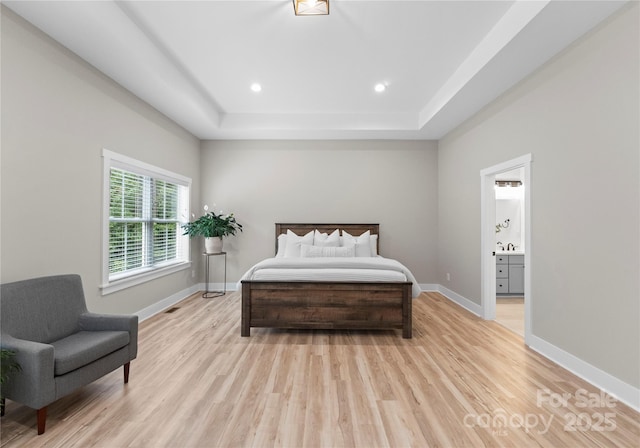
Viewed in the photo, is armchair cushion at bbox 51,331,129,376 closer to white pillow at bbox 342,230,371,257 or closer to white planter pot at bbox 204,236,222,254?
white planter pot at bbox 204,236,222,254

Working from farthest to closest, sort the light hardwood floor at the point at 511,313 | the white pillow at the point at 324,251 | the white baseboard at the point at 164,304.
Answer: the white pillow at the point at 324,251 → the white baseboard at the point at 164,304 → the light hardwood floor at the point at 511,313

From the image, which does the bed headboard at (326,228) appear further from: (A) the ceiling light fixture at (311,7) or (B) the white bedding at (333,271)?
(A) the ceiling light fixture at (311,7)

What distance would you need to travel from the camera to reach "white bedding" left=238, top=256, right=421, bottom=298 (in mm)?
3449

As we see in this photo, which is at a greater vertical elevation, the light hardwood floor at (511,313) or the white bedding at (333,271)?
the white bedding at (333,271)

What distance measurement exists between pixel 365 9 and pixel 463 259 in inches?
146

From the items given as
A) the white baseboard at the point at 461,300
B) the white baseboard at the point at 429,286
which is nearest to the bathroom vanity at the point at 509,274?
the white baseboard at the point at 461,300

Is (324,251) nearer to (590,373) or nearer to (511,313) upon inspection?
(511,313)

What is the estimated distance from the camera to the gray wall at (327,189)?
5.68 m

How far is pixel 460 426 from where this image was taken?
6.17 ft

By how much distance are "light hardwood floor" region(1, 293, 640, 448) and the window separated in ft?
3.26

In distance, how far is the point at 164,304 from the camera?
4.45 meters

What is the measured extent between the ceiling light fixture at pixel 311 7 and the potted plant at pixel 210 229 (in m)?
3.47

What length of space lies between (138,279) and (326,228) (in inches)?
121

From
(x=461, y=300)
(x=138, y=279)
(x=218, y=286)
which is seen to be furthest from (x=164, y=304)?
(x=461, y=300)
